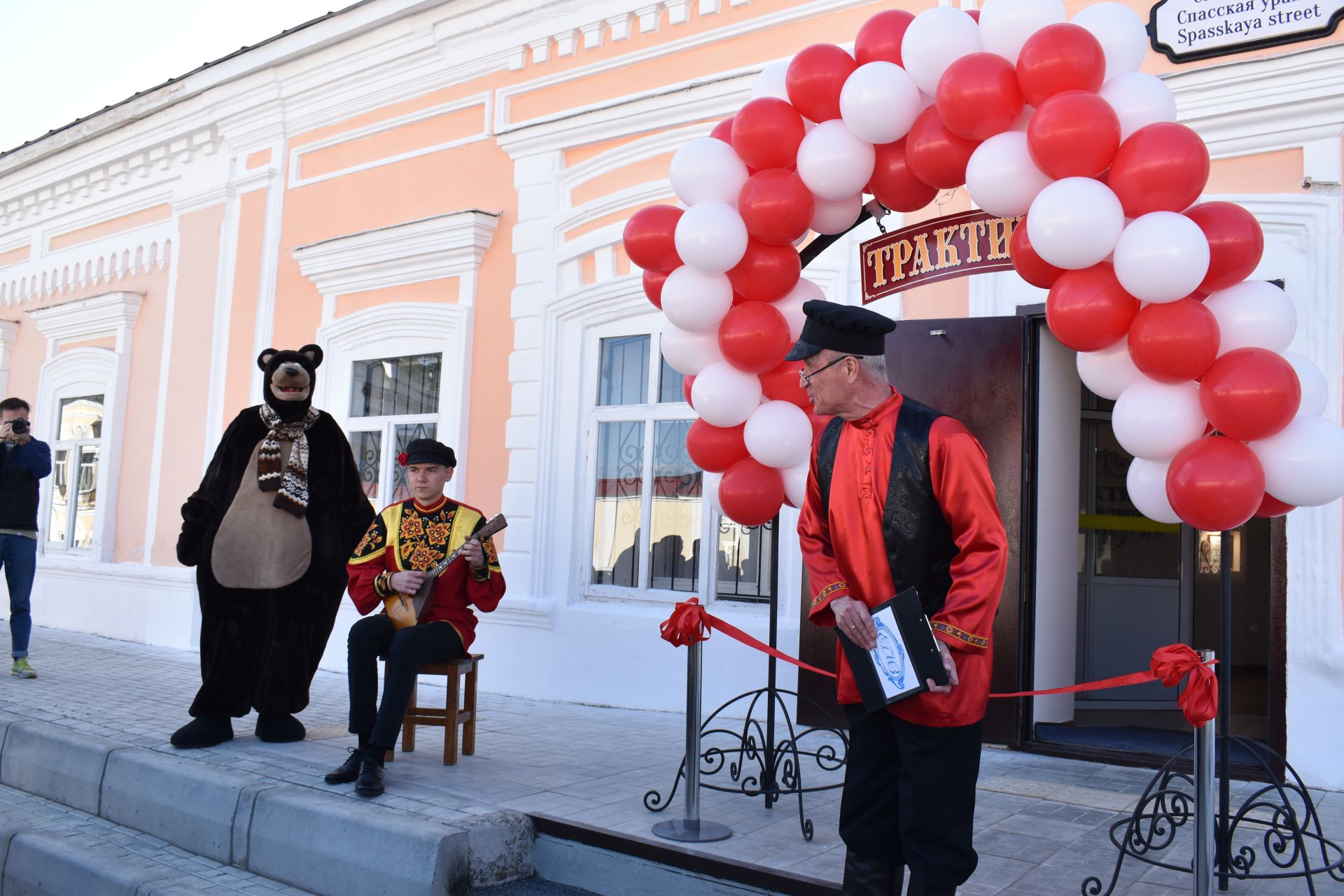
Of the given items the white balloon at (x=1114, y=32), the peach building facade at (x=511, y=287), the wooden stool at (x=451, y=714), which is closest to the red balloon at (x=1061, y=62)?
the white balloon at (x=1114, y=32)

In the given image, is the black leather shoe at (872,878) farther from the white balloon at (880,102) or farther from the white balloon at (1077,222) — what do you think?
the white balloon at (880,102)

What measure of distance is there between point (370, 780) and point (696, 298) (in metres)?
2.21

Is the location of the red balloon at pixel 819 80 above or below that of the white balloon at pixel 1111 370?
above

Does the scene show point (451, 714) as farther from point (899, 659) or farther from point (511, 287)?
point (511, 287)

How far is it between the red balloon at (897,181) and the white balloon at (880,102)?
0.11 metres

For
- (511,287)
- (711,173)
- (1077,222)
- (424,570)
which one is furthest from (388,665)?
(511,287)

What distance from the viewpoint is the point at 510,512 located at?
7.54m

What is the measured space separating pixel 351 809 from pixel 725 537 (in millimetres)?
3282

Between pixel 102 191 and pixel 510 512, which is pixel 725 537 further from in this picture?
pixel 102 191

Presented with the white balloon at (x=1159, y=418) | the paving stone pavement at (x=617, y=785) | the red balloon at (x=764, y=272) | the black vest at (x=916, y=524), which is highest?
the red balloon at (x=764, y=272)

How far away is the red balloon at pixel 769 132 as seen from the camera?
153 inches

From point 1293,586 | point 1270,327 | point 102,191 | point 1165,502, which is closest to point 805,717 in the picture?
point 1293,586

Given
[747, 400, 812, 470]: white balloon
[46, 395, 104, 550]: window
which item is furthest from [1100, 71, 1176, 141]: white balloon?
[46, 395, 104, 550]: window

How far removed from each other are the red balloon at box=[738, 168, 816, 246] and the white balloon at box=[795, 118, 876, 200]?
0.22 ft
